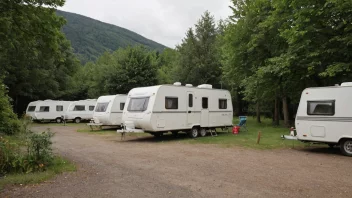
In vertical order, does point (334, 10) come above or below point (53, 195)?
above

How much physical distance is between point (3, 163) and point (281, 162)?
25.8 feet

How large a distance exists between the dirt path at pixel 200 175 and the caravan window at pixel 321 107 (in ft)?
5.04

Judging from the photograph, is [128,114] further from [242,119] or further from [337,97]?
[337,97]

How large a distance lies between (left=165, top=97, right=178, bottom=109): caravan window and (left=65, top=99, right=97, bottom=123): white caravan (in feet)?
58.9

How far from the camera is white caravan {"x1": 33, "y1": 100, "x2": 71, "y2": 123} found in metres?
30.8

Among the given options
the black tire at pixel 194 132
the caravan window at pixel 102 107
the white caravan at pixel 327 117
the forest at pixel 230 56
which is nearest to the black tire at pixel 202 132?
the black tire at pixel 194 132

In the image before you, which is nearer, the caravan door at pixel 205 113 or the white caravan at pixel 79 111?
the caravan door at pixel 205 113

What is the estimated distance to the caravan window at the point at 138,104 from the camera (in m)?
15.5

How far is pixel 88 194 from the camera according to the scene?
20.3ft

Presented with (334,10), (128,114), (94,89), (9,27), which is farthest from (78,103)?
(334,10)

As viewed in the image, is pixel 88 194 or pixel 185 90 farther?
pixel 185 90

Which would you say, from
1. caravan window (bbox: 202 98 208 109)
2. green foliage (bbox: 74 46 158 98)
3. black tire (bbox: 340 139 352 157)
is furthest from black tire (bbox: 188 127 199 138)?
green foliage (bbox: 74 46 158 98)

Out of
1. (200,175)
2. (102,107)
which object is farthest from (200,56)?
(200,175)

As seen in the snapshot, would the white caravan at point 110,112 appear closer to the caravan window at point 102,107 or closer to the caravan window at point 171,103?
the caravan window at point 102,107
